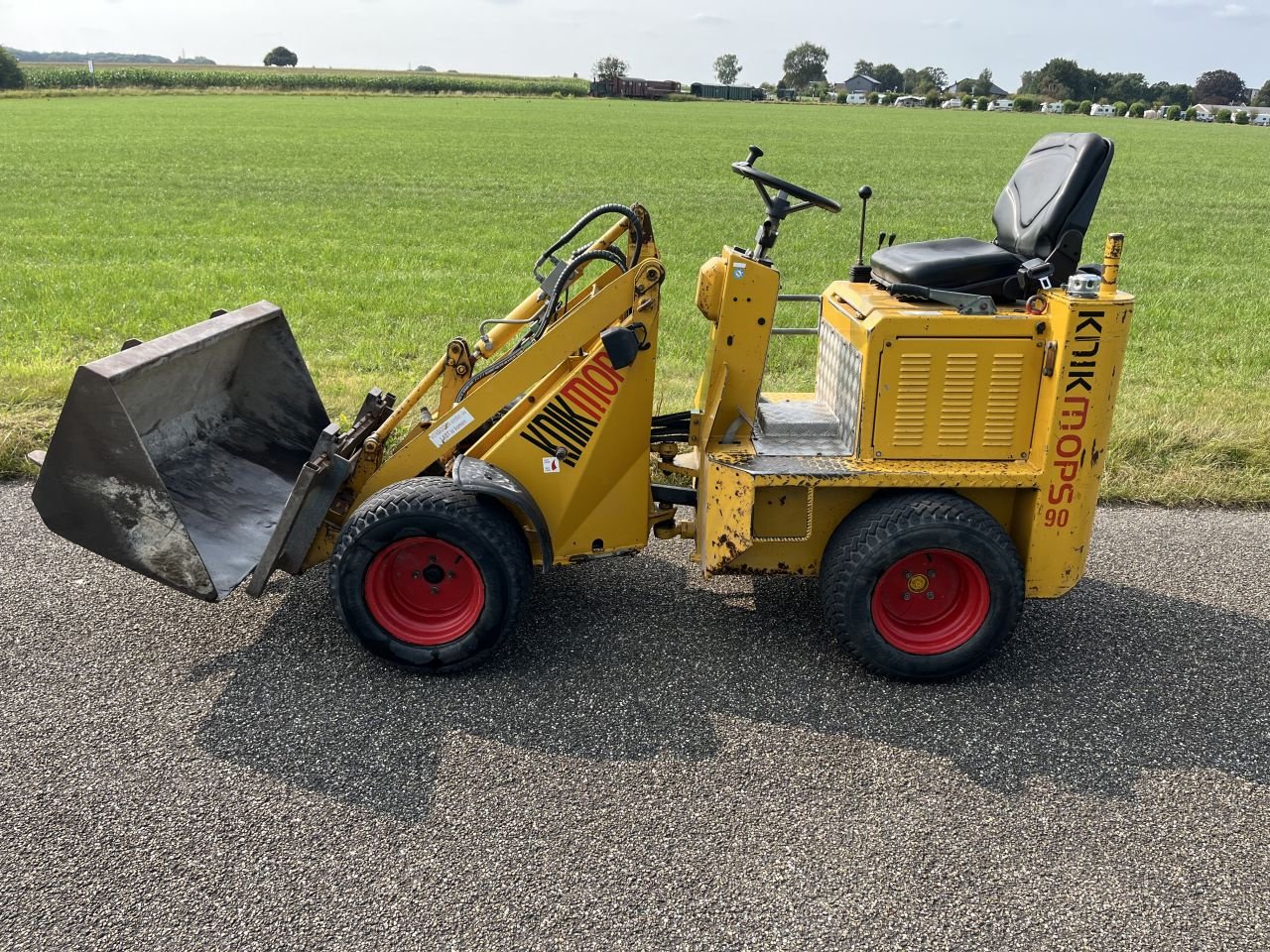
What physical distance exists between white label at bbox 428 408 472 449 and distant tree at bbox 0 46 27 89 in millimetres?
80712

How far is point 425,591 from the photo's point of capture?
403 centimetres

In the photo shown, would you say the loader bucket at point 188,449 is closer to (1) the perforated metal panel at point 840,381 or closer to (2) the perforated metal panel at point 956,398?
(1) the perforated metal panel at point 840,381

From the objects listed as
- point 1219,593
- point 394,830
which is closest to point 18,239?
point 394,830

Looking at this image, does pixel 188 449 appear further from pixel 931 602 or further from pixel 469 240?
pixel 469 240

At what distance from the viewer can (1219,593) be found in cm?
477

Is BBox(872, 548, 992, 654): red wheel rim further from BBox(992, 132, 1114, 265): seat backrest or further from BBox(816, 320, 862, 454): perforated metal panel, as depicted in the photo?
BBox(992, 132, 1114, 265): seat backrest

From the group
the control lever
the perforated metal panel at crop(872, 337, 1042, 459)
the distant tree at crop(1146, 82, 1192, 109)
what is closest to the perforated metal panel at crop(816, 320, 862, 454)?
the perforated metal panel at crop(872, 337, 1042, 459)

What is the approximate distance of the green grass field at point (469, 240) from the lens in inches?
280

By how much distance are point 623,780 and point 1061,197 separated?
9.06 ft

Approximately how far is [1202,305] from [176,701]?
11054 mm

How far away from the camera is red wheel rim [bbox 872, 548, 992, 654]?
395 cm

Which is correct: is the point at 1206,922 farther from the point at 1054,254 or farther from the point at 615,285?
the point at 615,285

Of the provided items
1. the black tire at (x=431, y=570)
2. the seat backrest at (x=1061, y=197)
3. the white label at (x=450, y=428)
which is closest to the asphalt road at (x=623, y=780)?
the black tire at (x=431, y=570)

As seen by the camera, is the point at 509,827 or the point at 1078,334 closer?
the point at 509,827
